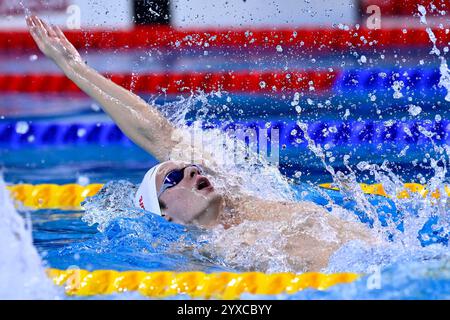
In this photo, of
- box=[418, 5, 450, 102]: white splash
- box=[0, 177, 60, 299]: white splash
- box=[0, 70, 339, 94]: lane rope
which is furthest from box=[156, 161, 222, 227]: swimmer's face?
box=[0, 70, 339, 94]: lane rope

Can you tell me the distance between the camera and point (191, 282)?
2.23 meters

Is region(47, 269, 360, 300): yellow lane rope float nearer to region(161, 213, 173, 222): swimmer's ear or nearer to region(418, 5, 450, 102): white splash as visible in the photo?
region(161, 213, 173, 222): swimmer's ear

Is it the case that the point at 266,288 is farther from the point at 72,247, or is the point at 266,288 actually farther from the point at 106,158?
the point at 106,158

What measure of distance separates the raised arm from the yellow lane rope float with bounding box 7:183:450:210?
20.5 inches

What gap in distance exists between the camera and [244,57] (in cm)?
505

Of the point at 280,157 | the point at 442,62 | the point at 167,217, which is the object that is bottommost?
the point at 167,217

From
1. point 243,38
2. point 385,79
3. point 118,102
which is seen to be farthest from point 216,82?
point 118,102

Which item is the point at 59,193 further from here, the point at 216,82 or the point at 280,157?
the point at 216,82

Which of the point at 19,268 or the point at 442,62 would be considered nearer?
the point at 19,268

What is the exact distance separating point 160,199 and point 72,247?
348 millimetres

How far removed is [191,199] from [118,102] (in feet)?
1.93

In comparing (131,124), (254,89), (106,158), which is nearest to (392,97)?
(254,89)

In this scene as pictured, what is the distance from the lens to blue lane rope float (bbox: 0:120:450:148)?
3885 mm
